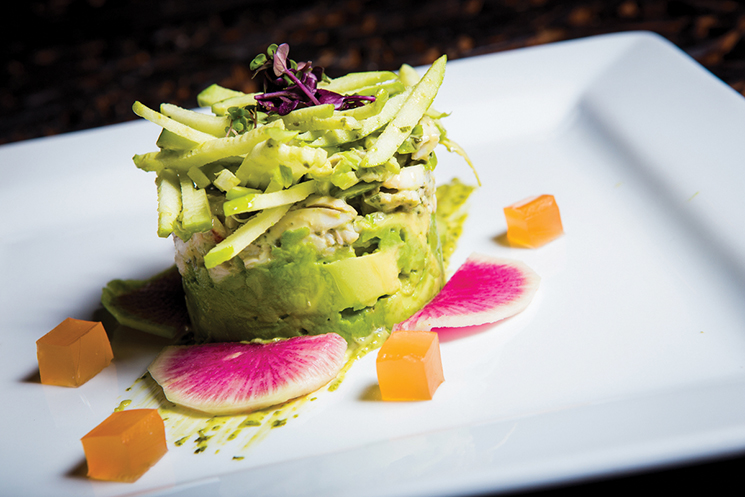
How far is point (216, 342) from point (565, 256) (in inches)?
61.2

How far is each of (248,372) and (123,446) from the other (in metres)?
0.54

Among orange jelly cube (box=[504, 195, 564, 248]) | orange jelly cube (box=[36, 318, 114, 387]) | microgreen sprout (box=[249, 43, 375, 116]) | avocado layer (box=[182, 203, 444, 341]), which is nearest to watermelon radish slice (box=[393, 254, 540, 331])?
avocado layer (box=[182, 203, 444, 341])

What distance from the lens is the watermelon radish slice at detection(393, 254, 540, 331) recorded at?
273 cm

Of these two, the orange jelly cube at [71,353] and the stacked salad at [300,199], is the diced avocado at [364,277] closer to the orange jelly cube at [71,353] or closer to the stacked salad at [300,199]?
the stacked salad at [300,199]

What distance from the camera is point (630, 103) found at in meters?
3.86

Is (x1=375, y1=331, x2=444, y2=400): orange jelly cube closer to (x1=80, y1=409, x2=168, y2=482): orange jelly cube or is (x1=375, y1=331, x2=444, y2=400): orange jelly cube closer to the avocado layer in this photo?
the avocado layer

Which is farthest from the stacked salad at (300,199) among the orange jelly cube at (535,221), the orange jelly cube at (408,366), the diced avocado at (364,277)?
the orange jelly cube at (535,221)

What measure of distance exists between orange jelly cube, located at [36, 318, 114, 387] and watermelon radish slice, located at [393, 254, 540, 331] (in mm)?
1176

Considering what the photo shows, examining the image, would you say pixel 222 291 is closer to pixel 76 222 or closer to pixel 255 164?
pixel 255 164

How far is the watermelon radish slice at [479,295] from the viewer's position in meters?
2.73

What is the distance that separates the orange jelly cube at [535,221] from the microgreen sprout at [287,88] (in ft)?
3.16

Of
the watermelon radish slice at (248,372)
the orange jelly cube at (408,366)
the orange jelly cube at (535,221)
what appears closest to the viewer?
the orange jelly cube at (408,366)

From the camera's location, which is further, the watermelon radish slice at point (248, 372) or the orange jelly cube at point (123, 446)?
the watermelon radish slice at point (248, 372)

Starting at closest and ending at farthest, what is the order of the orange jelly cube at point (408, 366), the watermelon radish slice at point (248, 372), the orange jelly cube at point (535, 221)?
the orange jelly cube at point (408, 366) < the watermelon radish slice at point (248, 372) < the orange jelly cube at point (535, 221)
